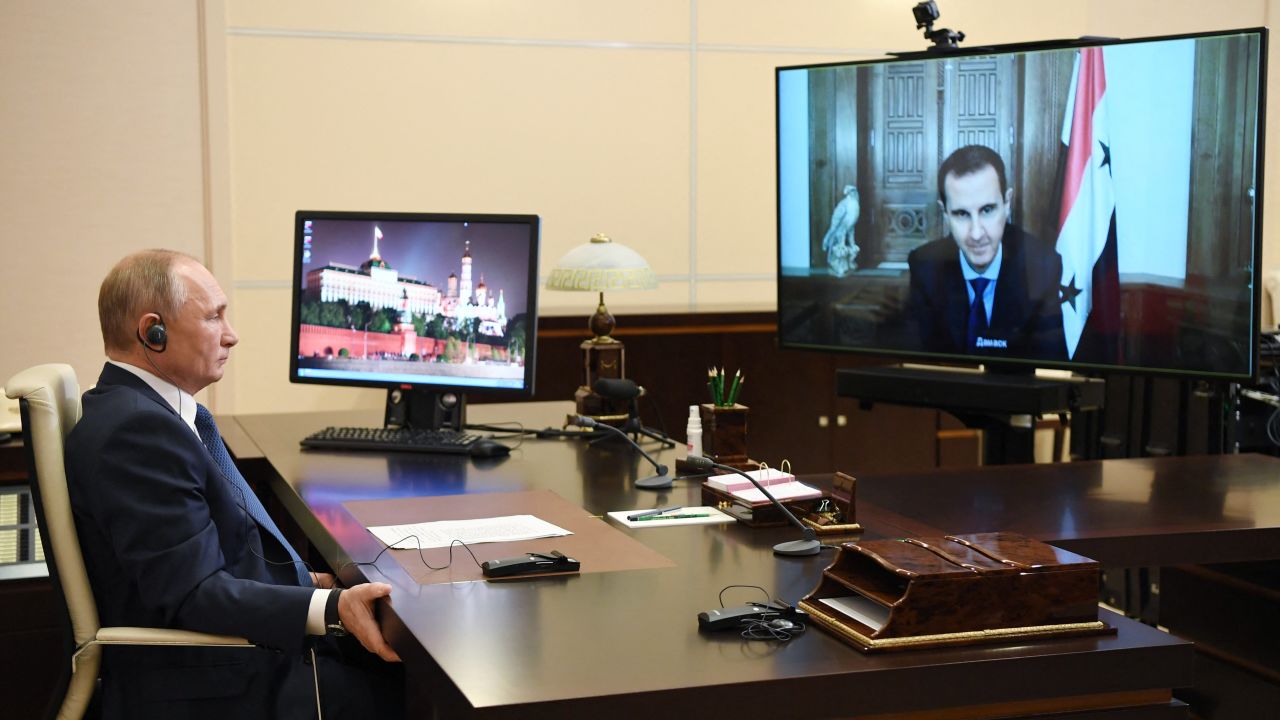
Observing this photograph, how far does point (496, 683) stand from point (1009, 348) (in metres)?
2.43

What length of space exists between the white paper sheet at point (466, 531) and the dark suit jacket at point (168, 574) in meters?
0.25

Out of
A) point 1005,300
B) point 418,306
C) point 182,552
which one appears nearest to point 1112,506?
point 1005,300

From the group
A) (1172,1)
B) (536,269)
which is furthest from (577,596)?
(1172,1)

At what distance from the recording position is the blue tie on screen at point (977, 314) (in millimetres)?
3609

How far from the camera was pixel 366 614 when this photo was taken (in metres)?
1.89

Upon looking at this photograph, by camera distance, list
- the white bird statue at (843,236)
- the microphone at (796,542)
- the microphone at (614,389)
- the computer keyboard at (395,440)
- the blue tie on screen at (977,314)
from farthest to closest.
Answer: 1. the white bird statue at (843,236)
2. the blue tie on screen at (977,314)
3. the microphone at (614,389)
4. the computer keyboard at (395,440)
5. the microphone at (796,542)

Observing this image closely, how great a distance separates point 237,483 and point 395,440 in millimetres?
908

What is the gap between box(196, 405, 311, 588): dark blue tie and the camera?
2.21 metres

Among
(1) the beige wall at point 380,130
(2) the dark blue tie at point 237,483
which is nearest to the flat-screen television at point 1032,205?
(1) the beige wall at point 380,130

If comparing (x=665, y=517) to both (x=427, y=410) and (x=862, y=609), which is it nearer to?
(x=862, y=609)

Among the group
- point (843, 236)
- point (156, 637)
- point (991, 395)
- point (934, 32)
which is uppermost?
point (934, 32)

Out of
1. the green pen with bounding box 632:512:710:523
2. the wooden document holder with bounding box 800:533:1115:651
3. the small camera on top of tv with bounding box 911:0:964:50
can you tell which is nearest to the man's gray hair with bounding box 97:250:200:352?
the green pen with bounding box 632:512:710:523

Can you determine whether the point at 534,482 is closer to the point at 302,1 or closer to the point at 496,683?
the point at 496,683

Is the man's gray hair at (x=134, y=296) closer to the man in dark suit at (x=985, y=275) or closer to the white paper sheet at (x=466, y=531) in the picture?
the white paper sheet at (x=466, y=531)
